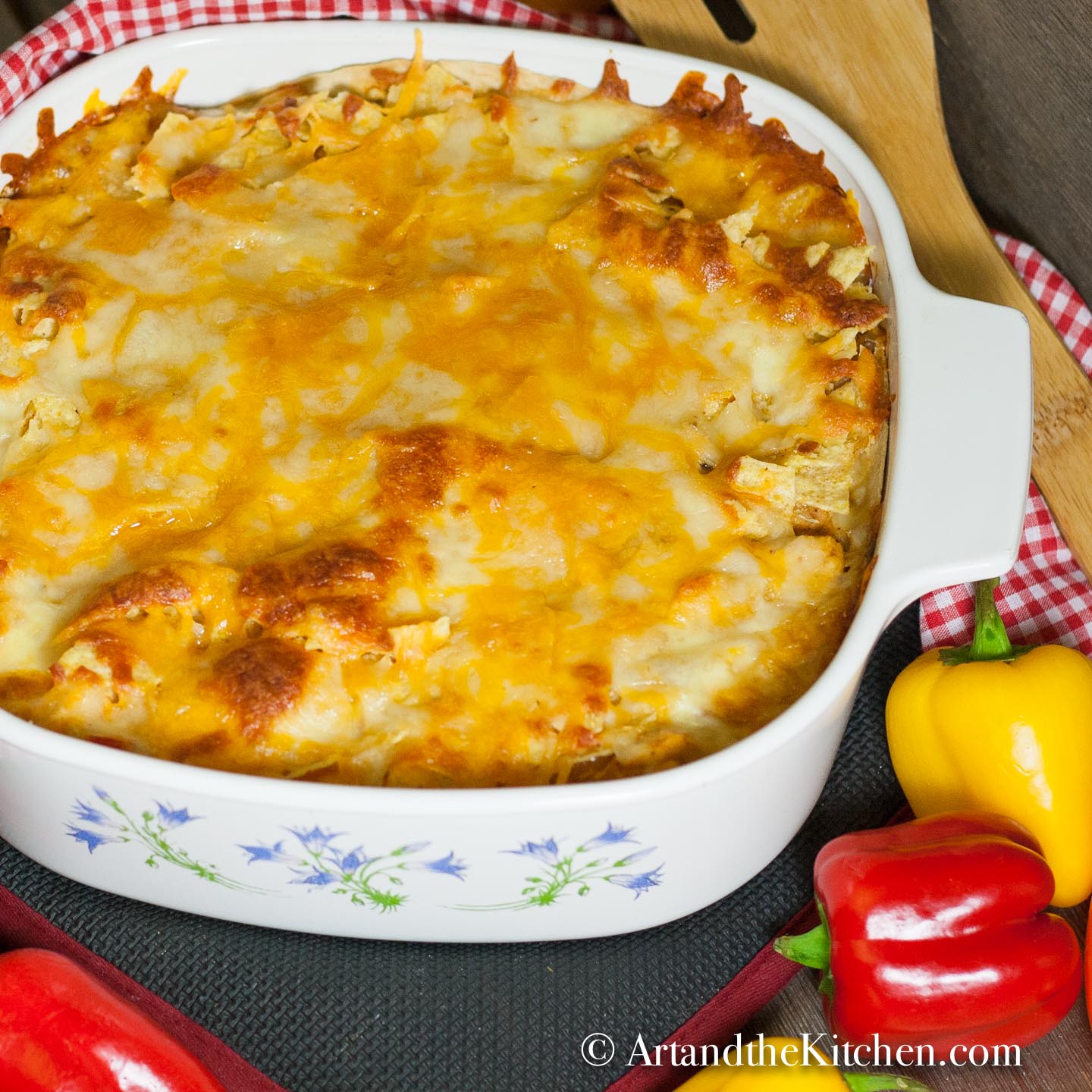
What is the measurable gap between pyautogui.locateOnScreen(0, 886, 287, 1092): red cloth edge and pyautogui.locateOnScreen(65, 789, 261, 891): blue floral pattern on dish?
8.6 inches

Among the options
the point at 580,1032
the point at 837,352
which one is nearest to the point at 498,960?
the point at 580,1032

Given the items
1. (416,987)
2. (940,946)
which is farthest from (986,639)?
(416,987)

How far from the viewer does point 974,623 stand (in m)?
2.36

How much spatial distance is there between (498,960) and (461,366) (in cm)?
93

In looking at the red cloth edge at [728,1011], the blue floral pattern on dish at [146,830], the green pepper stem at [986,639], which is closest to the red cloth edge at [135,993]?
the blue floral pattern on dish at [146,830]

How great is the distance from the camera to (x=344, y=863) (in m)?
1.84

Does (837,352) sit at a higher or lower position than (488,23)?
lower

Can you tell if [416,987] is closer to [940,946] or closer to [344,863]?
[344,863]

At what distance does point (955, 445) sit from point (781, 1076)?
3.13ft

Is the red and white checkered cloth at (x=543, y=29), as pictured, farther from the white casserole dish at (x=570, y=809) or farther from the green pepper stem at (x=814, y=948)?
the green pepper stem at (x=814, y=948)

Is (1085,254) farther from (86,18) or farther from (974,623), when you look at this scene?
(86,18)

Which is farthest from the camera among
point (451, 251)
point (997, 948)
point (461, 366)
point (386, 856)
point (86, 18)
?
point (86, 18)

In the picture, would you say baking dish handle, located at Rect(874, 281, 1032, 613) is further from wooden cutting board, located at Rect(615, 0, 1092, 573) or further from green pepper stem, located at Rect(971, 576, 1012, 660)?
wooden cutting board, located at Rect(615, 0, 1092, 573)

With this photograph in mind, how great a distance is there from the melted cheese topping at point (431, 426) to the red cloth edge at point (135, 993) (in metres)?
0.45
